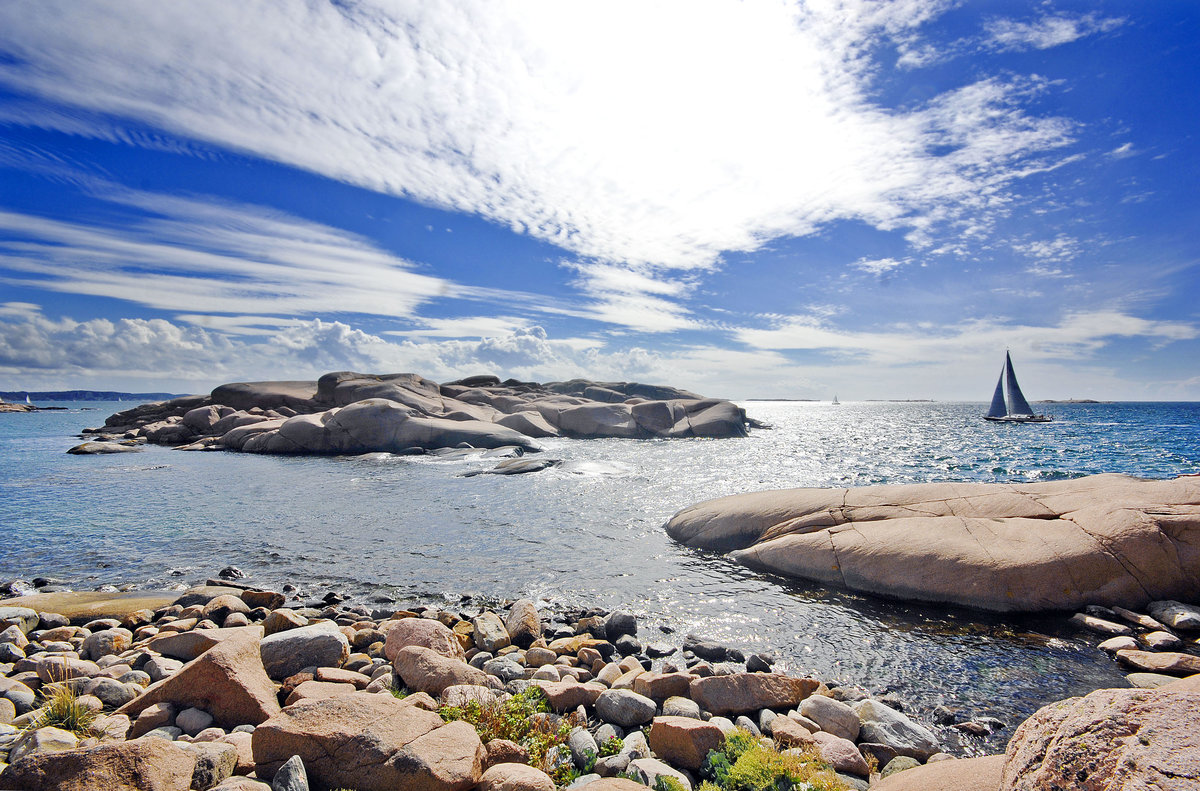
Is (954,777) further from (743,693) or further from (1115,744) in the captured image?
(743,693)

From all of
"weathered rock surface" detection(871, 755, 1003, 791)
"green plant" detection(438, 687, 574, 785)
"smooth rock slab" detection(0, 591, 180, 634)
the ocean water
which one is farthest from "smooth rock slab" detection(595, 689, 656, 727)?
"smooth rock slab" detection(0, 591, 180, 634)

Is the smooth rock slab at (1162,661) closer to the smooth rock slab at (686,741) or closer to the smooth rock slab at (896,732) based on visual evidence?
the smooth rock slab at (896,732)

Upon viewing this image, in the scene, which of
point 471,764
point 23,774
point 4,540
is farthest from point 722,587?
point 4,540

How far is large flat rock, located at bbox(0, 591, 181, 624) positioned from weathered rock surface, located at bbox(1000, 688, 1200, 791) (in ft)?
39.2

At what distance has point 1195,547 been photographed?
9273 mm

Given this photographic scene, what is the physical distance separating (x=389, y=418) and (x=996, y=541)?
35121 millimetres

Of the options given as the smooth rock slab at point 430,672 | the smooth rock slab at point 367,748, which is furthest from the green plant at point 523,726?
the smooth rock slab at point 430,672

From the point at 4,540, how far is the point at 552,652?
17.0m

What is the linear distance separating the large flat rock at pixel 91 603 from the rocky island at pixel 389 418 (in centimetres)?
2545

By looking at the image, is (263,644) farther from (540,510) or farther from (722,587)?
(540,510)

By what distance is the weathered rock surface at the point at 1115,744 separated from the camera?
239cm

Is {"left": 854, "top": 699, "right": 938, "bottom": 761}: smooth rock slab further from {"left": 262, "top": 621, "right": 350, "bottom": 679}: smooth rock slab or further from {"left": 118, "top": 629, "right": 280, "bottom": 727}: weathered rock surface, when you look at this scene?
{"left": 262, "top": 621, "right": 350, "bottom": 679}: smooth rock slab

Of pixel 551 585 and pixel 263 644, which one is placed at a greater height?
pixel 263 644

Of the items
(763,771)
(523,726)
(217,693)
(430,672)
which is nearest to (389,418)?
(430,672)
